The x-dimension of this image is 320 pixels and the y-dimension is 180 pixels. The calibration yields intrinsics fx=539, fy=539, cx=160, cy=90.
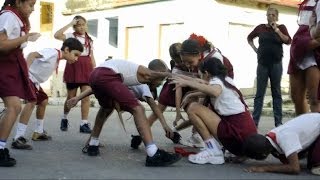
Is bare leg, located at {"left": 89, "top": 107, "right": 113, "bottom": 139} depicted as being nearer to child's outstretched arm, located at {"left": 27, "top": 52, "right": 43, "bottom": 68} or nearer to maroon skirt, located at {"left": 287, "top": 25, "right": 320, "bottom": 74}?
child's outstretched arm, located at {"left": 27, "top": 52, "right": 43, "bottom": 68}

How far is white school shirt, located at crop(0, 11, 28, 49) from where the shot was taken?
5.18 meters

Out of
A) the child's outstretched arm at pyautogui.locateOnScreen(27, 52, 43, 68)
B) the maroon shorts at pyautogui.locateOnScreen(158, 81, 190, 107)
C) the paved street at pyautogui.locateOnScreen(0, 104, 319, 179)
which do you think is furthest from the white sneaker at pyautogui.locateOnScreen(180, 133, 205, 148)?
the child's outstretched arm at pyautogui.locateOnScreen(27, 52, 43, 68)

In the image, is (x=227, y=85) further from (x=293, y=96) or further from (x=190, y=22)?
(x=190, y=22)

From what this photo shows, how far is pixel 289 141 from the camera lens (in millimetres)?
4863

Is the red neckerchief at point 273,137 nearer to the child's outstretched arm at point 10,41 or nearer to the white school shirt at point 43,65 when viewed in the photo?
the child's outstretched arm at point 10,41

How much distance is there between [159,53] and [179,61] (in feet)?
41.4

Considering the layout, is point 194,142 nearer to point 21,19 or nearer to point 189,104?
point 189,104

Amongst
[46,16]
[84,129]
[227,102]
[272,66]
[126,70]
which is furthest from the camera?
[46,16]

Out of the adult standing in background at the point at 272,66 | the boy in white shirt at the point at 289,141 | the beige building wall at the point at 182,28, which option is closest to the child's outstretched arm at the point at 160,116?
the boy in white shirt at the point at 289,141

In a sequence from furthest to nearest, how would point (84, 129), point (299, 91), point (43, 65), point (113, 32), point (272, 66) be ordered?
1. point (113, 32)
2. point (272, 66)
3. point (84, 129)
4. point (43, 65)
5. point (299, 91)

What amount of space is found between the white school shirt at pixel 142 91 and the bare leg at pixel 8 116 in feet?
4.45

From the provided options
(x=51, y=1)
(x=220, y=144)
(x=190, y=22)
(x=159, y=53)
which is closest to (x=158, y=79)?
(x=220, y=144)

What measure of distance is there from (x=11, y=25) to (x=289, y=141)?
285 centimetres

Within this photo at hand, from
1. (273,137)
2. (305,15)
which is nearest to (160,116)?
(273,137)
